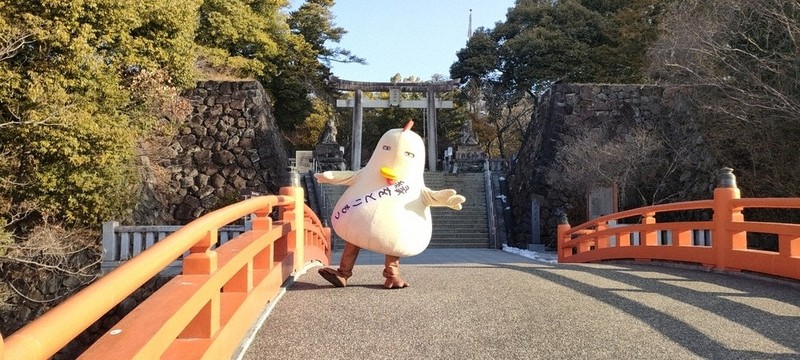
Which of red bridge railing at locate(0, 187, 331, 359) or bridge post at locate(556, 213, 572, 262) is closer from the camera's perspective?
red bridge railing at locate(0, 187, 331, 359)

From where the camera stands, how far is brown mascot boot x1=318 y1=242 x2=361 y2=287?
5191 millimetres

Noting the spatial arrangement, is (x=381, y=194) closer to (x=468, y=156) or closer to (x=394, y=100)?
(x=394, y=100)

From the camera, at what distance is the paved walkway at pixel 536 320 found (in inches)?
130

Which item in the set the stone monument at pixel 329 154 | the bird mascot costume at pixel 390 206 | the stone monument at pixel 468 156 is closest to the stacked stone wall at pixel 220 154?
the stone monument at pixel 329 154

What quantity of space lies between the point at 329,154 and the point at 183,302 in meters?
22.0

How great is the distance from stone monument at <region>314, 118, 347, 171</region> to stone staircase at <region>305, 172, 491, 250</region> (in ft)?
7.30

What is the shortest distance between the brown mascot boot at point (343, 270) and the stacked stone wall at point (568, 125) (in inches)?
523

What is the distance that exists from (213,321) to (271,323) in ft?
3.61

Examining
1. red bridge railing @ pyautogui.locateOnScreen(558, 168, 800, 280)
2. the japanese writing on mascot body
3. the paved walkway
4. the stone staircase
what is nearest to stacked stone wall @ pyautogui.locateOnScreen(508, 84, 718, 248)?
the stone staircase

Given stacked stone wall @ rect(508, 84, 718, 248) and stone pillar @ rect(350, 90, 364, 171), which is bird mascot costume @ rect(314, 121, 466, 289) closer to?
stacked stone wall @ rect(508, 84, 718, 248)

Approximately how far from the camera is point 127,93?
453 inches

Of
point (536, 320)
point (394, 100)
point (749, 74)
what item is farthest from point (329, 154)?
point (536, 320)

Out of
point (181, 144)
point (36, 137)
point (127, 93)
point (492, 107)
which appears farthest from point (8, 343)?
point (492, 107)

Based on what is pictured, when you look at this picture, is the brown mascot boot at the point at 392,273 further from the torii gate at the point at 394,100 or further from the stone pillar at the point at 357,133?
the stone pillar at the point at 357,133
